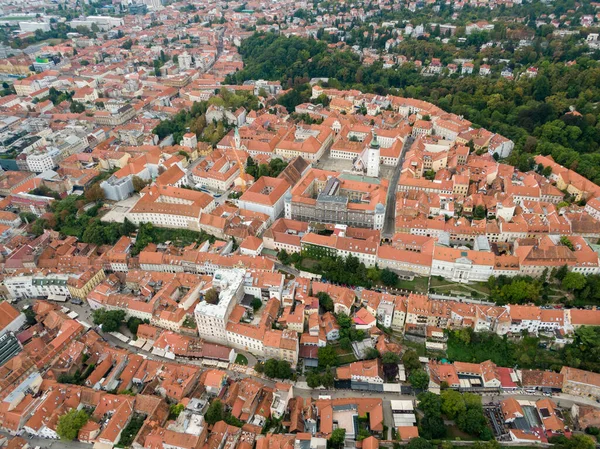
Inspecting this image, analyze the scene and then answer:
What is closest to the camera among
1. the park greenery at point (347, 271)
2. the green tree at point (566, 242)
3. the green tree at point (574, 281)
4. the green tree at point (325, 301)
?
the green tree at point (574, 281)

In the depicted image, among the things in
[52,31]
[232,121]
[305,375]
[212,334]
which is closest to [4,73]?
[52,31]

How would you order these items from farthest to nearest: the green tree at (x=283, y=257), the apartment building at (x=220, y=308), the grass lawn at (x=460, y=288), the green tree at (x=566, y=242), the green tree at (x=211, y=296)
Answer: the green tree at (x=283, y=257) < the green tree at (x=566, y=242) < the grass lawn at (x=460, y=288) < the green tree at (x=211, y=296) < the apartment building at (x=220, y=308)

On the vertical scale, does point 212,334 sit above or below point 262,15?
below

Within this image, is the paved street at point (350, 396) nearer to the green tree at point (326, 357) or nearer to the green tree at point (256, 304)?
the green tree at point (326, 357)

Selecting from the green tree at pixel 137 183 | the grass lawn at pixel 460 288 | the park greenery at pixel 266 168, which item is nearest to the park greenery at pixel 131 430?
the grass lawn at pixel 460 288

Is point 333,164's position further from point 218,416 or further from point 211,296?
point 218,416

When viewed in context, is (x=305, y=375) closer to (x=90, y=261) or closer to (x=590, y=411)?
(x=590, y=411)

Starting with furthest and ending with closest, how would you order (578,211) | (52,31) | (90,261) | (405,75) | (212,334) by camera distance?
1. (52,31)
2. (405,75)
3. (578,211)
4. (90,261)
5. (212,334)

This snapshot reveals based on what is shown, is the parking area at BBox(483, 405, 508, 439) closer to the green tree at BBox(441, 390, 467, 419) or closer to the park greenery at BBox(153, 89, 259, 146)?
the green tree at BBox(441, 390, 467, 419)
